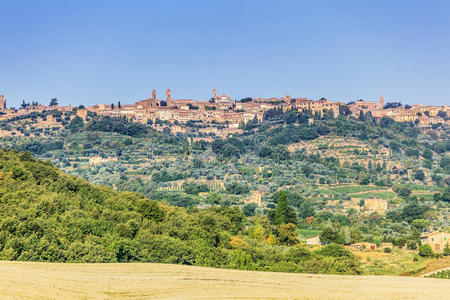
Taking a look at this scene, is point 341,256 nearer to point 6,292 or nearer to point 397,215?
point 6,292

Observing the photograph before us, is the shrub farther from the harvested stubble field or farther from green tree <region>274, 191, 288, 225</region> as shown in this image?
the harvested stubble field

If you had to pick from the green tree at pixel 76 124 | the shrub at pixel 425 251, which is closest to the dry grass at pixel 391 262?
the shrub at pixel 425 251

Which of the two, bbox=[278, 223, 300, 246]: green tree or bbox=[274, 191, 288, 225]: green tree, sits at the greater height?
bbox=[274, 191, 288, 225]: green tree

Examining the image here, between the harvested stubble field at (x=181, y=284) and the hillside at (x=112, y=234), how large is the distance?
13.6 feet

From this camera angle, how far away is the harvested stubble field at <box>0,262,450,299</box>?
24.3 m

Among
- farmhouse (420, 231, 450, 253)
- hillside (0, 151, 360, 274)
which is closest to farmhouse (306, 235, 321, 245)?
hillside (0, 151, 360, 274)

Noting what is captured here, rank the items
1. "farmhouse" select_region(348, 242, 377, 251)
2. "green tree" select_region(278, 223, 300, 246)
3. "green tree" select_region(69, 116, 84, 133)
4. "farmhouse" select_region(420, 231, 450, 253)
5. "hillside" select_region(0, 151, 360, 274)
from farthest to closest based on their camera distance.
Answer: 1. "green tree" select_region(69, 116, 84, 133)
2. "farmhouse" select_region(420, 231, 450, 253)
3. "farmhouse" select_region(348, 242, 377, 251)
4. "green tree" select_region(278, 223, 300, 246)
5. "hillside" select_region(0, 151, 360, 274)

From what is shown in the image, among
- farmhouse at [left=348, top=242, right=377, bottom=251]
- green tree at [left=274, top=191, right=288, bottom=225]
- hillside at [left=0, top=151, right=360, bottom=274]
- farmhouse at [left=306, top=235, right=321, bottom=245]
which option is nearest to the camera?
hillside at [left=0, top=151, right=360, bottom=274]

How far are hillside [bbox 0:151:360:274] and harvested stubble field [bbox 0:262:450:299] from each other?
4135 mm

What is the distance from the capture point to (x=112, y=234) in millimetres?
39094

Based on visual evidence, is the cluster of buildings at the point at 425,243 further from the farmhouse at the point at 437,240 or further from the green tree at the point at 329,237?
the green tree at the point at 329,237

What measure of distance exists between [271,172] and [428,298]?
9321cm

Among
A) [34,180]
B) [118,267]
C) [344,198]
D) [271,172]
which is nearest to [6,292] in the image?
[118,267]

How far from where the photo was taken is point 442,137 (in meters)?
186
